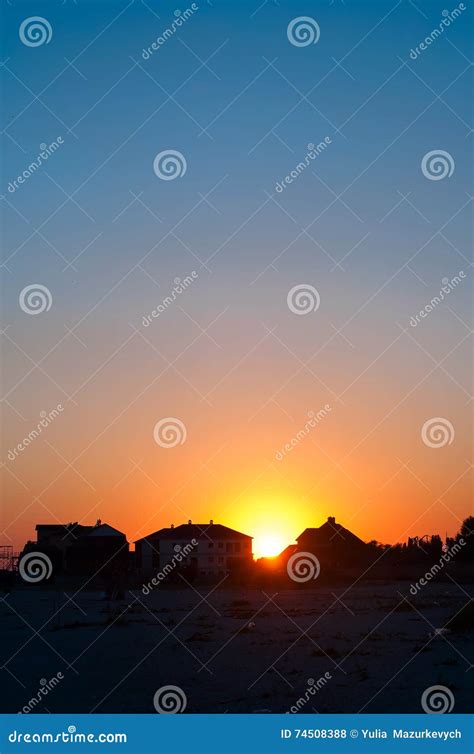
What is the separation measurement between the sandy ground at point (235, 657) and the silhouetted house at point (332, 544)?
44494mm

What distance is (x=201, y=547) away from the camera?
81438mm

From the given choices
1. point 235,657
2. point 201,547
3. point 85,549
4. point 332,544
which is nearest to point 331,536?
point 332,544

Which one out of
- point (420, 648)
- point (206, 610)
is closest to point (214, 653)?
point (420, 648)

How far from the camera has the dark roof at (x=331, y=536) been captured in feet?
267

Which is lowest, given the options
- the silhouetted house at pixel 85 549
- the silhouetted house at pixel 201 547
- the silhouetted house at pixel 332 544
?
the silhouetted house at pixel 85 549

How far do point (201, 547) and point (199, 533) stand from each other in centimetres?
263

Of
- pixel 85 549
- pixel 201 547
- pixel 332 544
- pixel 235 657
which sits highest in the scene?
pixel 332 544

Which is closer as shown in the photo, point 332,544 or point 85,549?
point 85,549

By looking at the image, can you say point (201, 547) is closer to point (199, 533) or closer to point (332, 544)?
point (199, 533)

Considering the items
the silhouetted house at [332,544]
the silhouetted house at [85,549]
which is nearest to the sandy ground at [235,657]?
the silhouetted house at [85,549]

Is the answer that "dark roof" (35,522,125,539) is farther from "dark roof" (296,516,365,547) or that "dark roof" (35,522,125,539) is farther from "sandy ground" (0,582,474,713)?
"sandy ground" (0,582,474,713)

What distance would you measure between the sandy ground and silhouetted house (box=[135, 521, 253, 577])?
149ft

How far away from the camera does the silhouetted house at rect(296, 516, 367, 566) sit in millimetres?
78938

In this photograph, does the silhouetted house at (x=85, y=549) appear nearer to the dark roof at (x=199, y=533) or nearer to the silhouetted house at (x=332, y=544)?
the dark roof at (x=199, y=533)
